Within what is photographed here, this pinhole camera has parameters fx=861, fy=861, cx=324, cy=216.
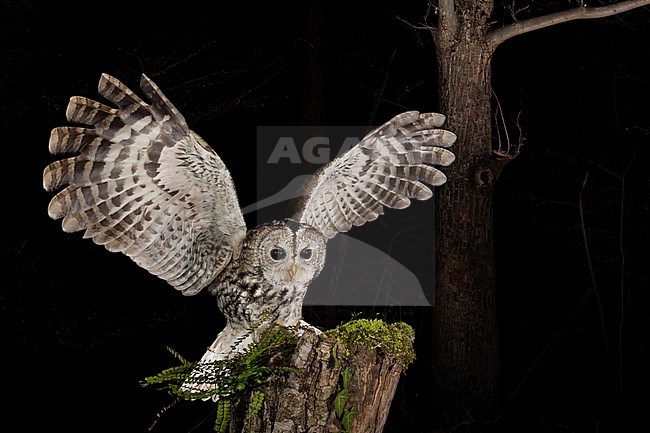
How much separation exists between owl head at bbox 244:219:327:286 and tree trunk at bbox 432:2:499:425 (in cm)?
100

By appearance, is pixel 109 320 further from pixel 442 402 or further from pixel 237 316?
pixel 442 402

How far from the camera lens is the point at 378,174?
3.16 meters

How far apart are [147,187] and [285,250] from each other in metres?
0.49

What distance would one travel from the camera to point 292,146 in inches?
182

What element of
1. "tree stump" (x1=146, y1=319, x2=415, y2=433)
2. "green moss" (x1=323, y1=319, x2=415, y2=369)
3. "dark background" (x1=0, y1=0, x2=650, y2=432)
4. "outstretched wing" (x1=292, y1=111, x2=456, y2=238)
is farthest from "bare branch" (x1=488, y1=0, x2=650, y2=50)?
"tree stump" (x1=146, y1=319, x2=415, y2=433)

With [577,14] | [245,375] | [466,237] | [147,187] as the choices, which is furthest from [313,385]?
[577,14]

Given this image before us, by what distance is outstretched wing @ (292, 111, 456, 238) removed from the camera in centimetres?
302

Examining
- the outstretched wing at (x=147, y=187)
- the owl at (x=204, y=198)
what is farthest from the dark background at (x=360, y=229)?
the outstretched wing at (x=147, y=187)

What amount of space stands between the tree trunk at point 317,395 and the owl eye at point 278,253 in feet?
2.46

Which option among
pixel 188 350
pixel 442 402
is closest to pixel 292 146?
pixel 188 350

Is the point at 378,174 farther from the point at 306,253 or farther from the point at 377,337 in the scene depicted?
the point at 377,337

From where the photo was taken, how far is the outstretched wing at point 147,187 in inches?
94.0

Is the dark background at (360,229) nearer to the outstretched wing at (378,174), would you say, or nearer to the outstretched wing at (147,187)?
the outstretched wing at (378,174)

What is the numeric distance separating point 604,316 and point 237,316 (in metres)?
2.22
